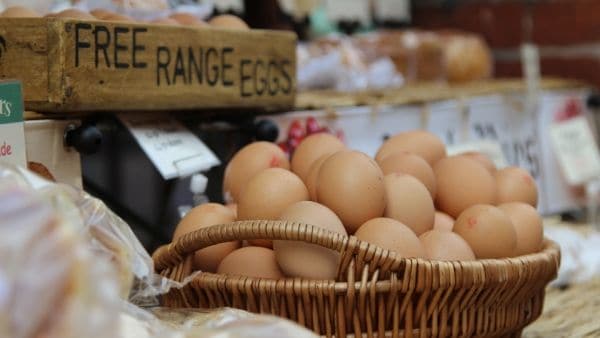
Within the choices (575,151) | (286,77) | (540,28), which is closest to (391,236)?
(286,77)

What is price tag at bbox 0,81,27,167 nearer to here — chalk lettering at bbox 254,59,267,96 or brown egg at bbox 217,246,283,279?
brown egg at bbox 217,246,283,279

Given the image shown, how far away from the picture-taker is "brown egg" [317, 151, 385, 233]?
1186mm

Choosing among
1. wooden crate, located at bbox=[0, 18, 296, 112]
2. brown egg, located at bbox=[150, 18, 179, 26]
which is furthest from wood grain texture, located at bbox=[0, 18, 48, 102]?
brown egg, located at bbox=[150, 18, 179, 26]

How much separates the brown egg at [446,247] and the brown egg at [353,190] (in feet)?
0.26

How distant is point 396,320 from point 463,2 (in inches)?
90.6

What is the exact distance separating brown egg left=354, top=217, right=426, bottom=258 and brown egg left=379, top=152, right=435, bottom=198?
176mm

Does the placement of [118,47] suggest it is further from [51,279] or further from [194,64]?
[51,279]

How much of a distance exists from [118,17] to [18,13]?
163 mm

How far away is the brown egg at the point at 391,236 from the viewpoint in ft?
3.77

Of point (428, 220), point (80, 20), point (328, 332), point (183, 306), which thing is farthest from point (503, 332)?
point (80, 20)

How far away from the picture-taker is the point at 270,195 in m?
1.20

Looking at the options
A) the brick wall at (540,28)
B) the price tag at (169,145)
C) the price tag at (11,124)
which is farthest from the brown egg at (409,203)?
the brick wall at (540,28)

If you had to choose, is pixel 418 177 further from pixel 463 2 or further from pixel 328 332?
pixel 463 2

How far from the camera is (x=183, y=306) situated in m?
1.18
